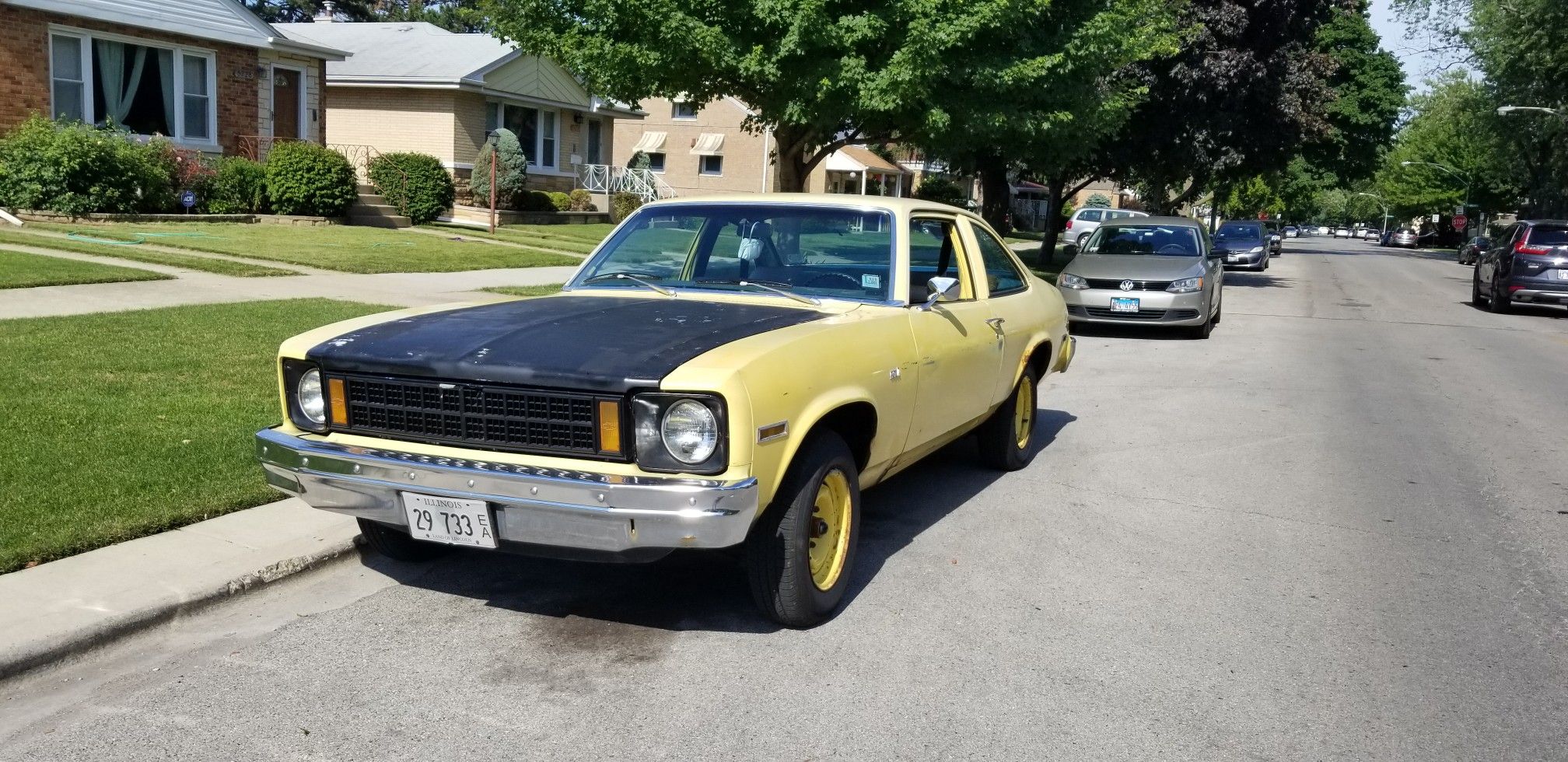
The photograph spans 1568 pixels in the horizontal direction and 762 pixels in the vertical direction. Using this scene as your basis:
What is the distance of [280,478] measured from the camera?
4613 millimetres

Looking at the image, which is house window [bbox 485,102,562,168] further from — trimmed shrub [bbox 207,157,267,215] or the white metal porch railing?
trimmed shrub [bbox 207,157,267,215]

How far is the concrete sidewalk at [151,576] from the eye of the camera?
4203 mm

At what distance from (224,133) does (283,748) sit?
922 inches

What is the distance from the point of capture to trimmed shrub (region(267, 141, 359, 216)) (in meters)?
22.5

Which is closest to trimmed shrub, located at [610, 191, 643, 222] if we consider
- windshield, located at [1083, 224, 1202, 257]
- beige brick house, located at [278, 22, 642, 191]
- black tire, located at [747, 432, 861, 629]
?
beige brick house, located at [278, 22, 642, 191]

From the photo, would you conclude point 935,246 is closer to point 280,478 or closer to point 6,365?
point 280,478

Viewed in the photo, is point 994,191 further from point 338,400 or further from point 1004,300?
point 338,400

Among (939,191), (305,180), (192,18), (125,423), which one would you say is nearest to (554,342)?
(125,423)

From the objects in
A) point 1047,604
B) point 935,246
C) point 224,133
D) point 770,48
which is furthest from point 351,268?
point 1047,604

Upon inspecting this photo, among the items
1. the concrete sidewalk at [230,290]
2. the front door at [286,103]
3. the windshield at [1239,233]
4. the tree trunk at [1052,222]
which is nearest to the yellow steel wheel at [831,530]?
the concrete sidewalk at [230,290]

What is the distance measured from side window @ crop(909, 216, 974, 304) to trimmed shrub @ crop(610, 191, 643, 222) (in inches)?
1068

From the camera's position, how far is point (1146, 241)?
52.7 ft

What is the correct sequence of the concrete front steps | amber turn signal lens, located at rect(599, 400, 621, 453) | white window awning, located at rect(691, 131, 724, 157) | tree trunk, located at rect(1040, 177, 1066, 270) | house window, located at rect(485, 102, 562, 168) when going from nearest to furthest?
amber turn signal lens, located at rect(599, 400, 621, 453) → the concrete front steps → tree trunk, located at rect(1040, 177, 1066, 270) → house window, located at rect(485, 102, 562, 168) → white window awning, located at rect(691, 131, 724, 157)

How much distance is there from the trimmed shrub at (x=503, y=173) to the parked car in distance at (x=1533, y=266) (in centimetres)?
2021
